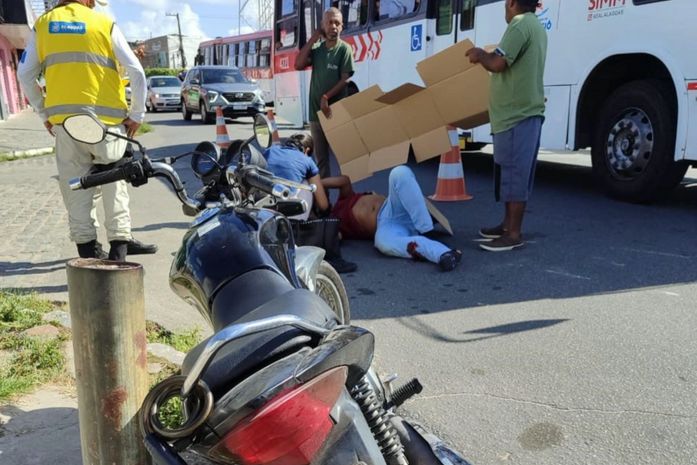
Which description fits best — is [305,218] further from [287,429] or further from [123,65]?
[287,429]

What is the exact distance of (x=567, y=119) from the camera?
6.63 meters

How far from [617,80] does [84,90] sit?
17.1ft

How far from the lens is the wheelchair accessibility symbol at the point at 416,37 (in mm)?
8674

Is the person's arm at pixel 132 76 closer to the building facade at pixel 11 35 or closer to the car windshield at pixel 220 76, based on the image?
the building facade at pixel 11 35

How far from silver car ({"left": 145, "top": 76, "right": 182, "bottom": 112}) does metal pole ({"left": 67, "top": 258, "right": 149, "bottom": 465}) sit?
2706cm

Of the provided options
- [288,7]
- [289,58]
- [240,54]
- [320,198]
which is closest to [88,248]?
[320,198]

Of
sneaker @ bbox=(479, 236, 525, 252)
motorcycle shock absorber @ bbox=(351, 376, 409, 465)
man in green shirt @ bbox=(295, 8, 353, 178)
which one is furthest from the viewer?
man in green shirt @ bbox=(295, 8, 353, 178)

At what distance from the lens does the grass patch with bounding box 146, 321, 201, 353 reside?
332cm

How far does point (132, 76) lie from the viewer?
420 centimetres

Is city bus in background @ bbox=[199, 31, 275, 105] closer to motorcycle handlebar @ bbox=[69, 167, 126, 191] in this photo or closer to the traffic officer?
the traffic officer

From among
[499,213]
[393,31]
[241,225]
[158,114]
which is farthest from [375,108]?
[158,114]

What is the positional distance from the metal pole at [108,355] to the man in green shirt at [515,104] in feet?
12.0

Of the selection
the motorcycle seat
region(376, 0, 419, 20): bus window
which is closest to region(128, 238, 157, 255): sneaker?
the motorcycle seat

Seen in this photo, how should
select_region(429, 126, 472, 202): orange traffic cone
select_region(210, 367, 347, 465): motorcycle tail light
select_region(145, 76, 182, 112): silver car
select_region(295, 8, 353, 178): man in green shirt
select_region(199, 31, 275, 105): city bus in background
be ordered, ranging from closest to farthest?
select_region(210, 367, 347, 465): motorcycle tail light, select_region(295, 8, 353, 178): man in green shirt, select_region(429, 126, 472, 202): orange traffic cone, select_region(199, 31, 275, 105): city bus in background, select_region(145, 76, 182, 112): silver car
